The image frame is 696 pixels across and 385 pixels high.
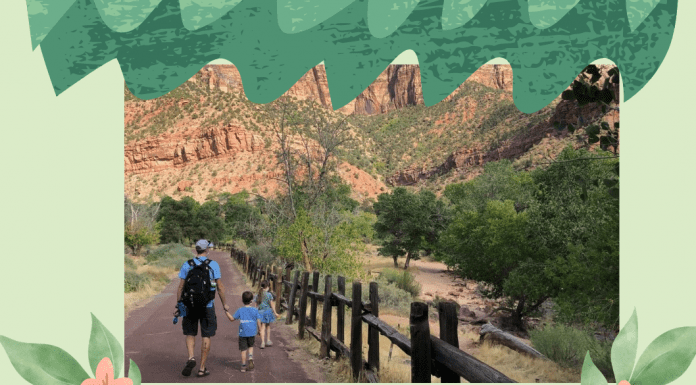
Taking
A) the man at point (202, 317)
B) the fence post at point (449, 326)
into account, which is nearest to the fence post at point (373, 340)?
the man at point (202, 317)

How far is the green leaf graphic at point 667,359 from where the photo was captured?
258cm

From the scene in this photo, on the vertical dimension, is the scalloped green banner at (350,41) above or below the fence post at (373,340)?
above

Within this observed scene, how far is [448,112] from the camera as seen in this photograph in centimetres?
6600

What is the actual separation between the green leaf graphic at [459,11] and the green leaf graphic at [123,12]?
2153 millimetres

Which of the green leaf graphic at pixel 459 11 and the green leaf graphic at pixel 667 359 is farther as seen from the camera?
the green leaf graphic at pixel 459 11

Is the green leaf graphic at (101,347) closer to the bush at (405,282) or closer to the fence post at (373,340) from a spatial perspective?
the fence post at (373,340)

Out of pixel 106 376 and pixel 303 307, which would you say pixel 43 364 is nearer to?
pixel 106 376

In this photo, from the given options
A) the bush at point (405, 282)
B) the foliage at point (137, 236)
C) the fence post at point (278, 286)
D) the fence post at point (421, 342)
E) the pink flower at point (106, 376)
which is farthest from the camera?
the foliage at point (137, 236)

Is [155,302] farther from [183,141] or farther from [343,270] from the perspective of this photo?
[183,141]

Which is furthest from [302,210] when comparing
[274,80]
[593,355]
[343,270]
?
[274,80]

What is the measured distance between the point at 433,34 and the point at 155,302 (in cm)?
967

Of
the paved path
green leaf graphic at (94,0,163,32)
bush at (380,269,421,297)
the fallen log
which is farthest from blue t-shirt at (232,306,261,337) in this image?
bush at (380,269,421,297)

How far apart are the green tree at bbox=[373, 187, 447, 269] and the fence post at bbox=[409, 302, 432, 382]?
28.4 meters

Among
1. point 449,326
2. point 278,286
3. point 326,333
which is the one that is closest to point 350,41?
point 449,326
